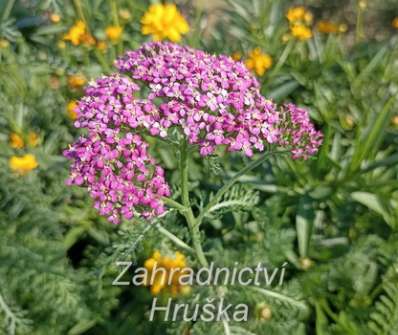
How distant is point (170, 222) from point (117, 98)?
0.52m

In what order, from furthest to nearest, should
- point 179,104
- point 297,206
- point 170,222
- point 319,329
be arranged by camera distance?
point 297,206, point 319,329, point 170,222, point 179,104

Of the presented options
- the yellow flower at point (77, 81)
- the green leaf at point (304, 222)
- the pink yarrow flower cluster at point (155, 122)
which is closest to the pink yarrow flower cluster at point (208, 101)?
the pink yarrow flower cluster at point (155, 122)

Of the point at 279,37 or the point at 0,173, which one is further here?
the point at 279,37

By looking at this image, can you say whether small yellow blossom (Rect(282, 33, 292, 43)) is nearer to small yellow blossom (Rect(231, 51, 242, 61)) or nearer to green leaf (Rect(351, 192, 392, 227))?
small yellow blossom (Rect(231, 51, 242, 61))

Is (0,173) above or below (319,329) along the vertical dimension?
above

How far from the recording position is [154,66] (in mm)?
1469

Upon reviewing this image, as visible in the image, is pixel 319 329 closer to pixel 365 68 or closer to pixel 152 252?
pixel 152 252

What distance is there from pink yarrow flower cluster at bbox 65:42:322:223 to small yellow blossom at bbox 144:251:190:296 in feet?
1.41

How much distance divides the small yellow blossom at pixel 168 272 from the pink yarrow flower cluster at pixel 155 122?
431mm

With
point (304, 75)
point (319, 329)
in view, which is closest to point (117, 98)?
point (319, 329)

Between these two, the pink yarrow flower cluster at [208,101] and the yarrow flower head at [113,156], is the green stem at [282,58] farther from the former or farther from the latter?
the yarrow flower head at [113,156]

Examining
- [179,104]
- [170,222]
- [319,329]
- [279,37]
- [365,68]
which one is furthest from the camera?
[279,37]

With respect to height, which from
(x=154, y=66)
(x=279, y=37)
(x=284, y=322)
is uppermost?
(x=279, y=37)

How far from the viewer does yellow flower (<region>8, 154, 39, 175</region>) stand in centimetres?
207
